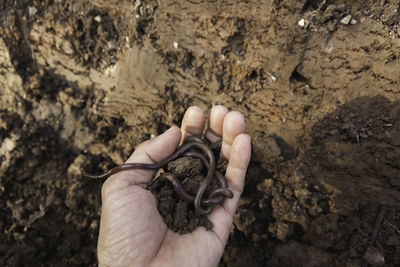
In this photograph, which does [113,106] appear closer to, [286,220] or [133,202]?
[133,202]

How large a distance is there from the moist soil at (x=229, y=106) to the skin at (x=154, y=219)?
1.39ft

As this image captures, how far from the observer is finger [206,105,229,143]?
5.06 metres

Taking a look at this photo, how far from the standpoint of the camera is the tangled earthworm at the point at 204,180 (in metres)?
4.59

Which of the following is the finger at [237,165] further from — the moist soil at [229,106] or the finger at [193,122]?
the finger at [193,122]

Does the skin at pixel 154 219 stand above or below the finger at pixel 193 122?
below

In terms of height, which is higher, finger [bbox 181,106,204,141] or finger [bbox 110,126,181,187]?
finger [bbox 181,106,204,141]

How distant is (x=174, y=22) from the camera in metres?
6.09

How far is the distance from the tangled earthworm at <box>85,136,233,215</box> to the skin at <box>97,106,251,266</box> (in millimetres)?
113

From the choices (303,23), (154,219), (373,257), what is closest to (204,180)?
(154,219)

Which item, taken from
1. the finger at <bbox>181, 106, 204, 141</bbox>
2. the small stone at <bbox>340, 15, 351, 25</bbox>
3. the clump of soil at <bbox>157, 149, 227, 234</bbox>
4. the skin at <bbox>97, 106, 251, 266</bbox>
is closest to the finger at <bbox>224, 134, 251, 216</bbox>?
the skin at <bbox>97, 106, 251, 266</bbox>

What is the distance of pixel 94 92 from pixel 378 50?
633cm

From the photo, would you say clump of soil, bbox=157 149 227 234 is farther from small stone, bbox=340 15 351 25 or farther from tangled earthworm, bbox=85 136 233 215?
small stone, bbox=340 15 351 25

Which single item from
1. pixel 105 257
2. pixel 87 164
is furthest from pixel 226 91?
pixel 105 257

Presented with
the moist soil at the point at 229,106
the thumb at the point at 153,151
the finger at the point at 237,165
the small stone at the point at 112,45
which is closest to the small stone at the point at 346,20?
the moist soil at the point at 229,106
